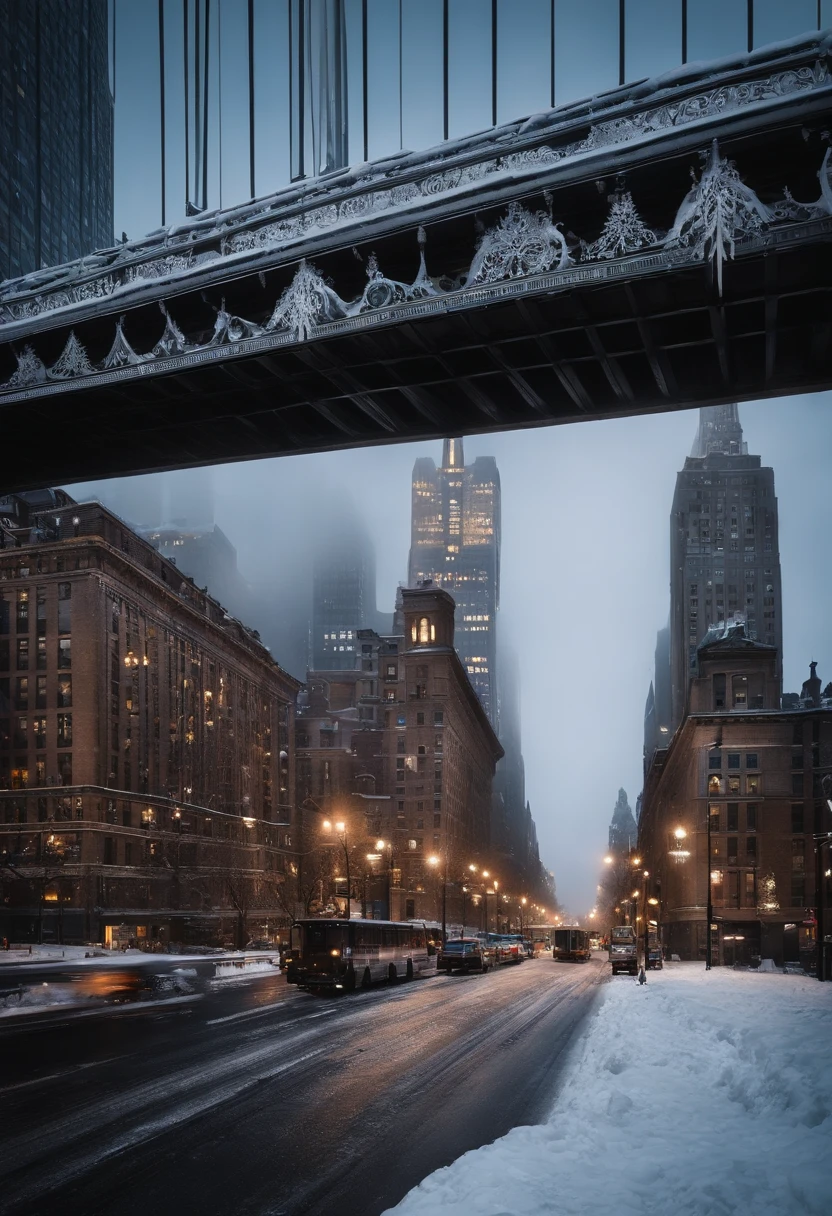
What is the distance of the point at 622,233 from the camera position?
1672 centimetres

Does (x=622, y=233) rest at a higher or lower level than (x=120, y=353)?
higher

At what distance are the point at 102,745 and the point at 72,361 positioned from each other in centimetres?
7424

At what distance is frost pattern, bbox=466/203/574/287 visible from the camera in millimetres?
17156

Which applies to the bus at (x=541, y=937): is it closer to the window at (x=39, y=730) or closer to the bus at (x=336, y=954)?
the window at (x=39, y=730)

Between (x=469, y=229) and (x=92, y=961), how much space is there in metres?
55.0

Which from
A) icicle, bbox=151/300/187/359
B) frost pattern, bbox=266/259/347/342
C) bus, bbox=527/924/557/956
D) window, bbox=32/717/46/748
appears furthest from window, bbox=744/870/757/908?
frost pattern, bbox=266/259/347/342

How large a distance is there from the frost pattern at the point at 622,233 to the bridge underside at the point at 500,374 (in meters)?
0.50

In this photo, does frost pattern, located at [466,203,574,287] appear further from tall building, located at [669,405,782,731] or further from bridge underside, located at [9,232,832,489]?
tall building, located at [669,405,782,731]

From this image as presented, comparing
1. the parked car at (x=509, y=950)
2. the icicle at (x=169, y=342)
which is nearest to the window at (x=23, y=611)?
the parked car at (x=509, y=950)

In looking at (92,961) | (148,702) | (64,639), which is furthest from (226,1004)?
(148,702)

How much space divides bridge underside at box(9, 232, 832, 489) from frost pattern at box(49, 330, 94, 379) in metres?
0.46

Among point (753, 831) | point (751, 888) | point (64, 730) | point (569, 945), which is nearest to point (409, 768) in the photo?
point (753, 831)

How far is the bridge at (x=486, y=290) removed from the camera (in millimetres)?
16062

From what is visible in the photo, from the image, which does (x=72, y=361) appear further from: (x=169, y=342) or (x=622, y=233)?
(x=622, y=233)
